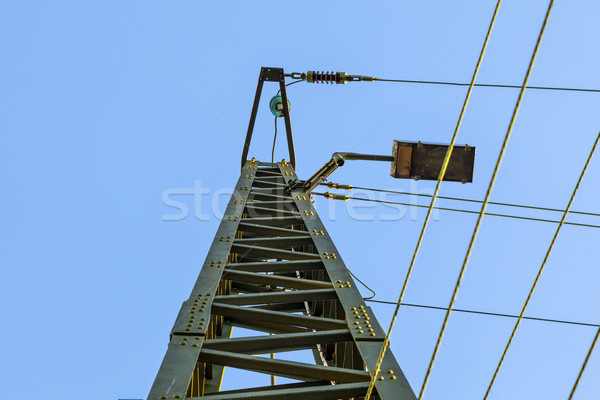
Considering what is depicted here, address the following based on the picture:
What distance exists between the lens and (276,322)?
5.74 m

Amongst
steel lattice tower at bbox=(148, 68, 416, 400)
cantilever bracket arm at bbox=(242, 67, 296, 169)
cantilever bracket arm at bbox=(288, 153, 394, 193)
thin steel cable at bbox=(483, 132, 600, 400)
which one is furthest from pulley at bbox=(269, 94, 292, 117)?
thin steel cable at bbox=(483, 132, 600, 400)

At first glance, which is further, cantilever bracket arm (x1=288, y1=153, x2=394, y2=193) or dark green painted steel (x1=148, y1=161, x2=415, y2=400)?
cantilever bracket arm (x1=288, y1=153, x2=394, y2=193)

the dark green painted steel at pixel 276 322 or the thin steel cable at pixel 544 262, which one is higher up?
the thin steel cable at pixel 544 262

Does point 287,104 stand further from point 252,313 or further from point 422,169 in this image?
point 252,313

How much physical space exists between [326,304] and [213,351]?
1968 millimetres

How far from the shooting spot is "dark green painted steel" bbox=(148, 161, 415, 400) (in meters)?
4.36

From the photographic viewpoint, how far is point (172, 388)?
4102 millimetres

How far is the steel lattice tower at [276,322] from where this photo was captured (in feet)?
14.3

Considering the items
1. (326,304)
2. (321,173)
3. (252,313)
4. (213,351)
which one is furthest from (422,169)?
(213,351)

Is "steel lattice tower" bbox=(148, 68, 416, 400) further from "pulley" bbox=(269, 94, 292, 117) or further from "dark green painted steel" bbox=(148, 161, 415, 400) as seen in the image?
"pulley" bbox=(269, 94, 292, 117)

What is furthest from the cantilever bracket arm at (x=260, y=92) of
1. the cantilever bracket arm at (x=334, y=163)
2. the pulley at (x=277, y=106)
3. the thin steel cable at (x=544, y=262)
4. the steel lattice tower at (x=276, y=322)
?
the thin steel cable at (x=544, y=262)

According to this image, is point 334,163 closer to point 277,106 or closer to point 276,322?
point 276,322

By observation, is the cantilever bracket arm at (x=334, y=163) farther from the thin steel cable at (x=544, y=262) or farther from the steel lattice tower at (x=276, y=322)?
the thin steel cable at (x=544, y=262)

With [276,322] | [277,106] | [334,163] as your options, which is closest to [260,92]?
[277,106]
